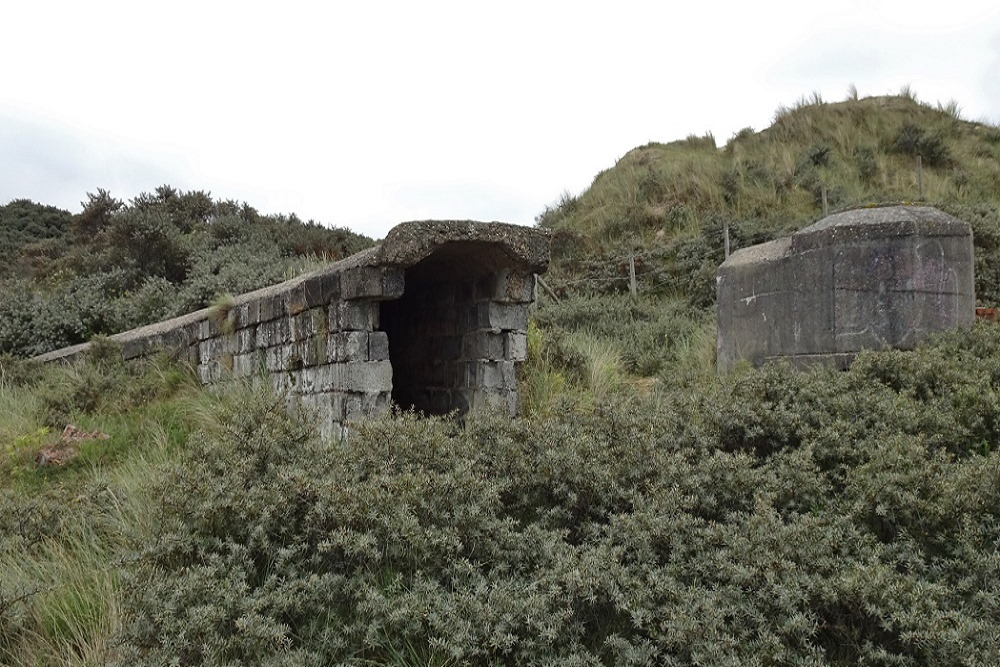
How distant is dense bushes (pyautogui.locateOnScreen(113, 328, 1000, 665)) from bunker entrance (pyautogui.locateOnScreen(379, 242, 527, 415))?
2.18m

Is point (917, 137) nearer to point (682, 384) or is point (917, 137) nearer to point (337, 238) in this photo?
point (337, 238)

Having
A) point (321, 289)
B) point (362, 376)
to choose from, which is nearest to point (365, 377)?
point (362, 376)

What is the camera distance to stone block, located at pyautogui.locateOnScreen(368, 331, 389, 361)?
240 inches

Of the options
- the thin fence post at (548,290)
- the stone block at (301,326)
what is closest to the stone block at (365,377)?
the stone block at (301,326)

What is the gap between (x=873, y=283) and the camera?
6523mm

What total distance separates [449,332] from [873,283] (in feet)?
12.2

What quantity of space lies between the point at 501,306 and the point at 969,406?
3570 millimetres

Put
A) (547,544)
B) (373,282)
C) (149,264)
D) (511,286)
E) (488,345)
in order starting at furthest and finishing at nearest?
(149,264) < (488,345) < (511,286) < (373,282) < (547,544)

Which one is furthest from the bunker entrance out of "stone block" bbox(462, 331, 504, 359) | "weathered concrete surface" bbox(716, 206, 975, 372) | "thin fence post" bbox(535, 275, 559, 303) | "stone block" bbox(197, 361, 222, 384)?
"thin fence post" bbox(535, 275, 559, 303)

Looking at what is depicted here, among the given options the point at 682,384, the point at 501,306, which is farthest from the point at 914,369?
the point at 501,306

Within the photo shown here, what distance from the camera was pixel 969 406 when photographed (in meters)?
4.61

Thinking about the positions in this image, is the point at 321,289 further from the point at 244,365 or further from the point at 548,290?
the point at 548,290

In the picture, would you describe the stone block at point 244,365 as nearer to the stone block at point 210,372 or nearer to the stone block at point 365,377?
the stone block at point 210,372

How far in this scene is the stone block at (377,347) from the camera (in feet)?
20.0
